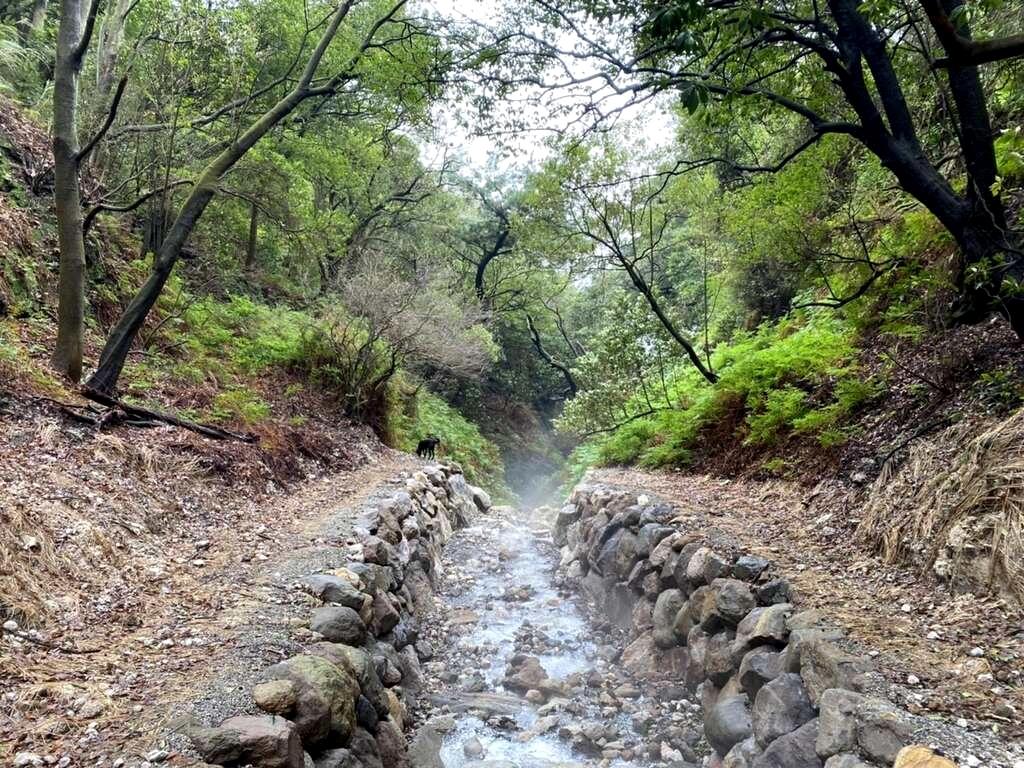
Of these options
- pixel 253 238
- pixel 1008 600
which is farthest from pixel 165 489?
pixel 253 238

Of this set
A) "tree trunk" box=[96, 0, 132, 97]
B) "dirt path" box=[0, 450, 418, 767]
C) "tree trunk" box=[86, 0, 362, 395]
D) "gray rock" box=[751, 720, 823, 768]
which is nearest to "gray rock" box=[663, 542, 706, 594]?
"gray rock" box=[751, 720, 823, 768]

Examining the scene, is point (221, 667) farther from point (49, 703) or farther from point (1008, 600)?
point (1008, 600)

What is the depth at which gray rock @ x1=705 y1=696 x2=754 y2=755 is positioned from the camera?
363 centimetres

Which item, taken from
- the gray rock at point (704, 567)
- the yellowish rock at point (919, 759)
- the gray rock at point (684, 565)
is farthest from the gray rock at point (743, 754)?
the gray rock at point (684, 565)

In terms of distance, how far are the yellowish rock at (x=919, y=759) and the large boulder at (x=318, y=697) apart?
2.42 m

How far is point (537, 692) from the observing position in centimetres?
497

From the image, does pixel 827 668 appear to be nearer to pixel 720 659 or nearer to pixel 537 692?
pixel 720 659

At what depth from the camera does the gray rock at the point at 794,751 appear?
9.57ft

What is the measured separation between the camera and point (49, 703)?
257 cm

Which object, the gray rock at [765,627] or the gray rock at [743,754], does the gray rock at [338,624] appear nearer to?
the gray rock at [743,754]

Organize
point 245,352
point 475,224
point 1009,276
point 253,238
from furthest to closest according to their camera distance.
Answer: point 475,224 < point 253,238 < point 245,352 < point 1009,276

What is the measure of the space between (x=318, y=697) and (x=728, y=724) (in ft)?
8.04

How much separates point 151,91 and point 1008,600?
10963mm

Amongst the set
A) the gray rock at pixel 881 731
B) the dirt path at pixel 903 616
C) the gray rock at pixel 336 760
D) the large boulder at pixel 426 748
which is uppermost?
the dirt path at pixel 903 616
